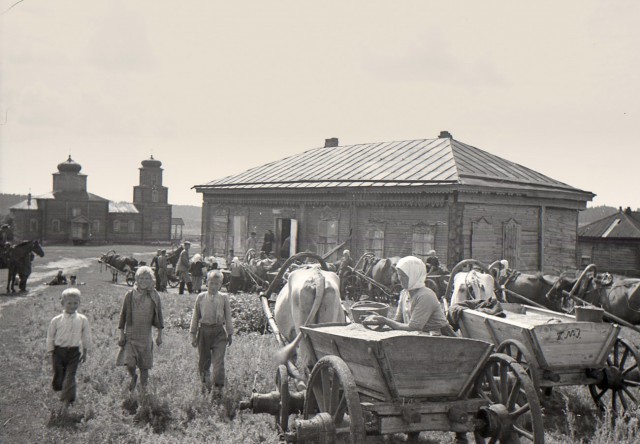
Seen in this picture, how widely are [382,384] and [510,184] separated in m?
16.8

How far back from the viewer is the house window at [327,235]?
72.7ft

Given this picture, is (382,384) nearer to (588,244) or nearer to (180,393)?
(180,393)

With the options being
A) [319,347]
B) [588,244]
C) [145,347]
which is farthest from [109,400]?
[588,244]

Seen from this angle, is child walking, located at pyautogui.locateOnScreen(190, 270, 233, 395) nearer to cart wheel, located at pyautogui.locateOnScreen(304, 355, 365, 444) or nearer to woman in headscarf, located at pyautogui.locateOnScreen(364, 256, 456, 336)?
cart wheel, located at pyautogui.locateOnScreen(304, 355, 365, 444)

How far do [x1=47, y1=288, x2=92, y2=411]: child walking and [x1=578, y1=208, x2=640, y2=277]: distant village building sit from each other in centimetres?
3104

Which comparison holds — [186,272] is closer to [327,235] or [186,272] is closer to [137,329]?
[327,235]

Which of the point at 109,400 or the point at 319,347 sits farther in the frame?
the point at 109,400

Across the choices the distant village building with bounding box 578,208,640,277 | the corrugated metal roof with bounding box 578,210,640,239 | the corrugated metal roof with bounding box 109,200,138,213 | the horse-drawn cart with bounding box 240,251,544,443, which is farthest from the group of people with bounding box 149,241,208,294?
the corrugated metal roof with bounding box 109,200,138,213

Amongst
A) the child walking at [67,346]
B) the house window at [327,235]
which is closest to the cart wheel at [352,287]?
the house window at [327,235]

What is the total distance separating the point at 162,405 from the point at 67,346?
1340 millimetres

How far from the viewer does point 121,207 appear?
6469 centimetres

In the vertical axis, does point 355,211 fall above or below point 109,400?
above

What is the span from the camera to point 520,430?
452 centimetres

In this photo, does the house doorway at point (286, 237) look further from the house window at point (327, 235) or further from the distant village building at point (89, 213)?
the distant village building at point (89, 213)
